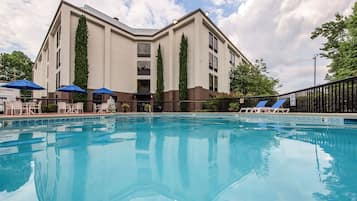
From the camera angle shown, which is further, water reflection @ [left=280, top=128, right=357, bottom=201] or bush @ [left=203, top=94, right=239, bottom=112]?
bush @ [left=203, top=94, right=239, bottom=112]

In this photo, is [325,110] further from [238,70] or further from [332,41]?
[238,70]

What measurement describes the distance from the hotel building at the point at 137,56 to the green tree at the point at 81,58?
1.93 feet

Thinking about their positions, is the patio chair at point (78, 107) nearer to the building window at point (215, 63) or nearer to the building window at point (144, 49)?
the building window at point (144, 49)

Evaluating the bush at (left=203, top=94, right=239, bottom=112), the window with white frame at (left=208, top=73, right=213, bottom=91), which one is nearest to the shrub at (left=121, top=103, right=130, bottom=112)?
the bush at (left=203, top=94, right=239, bottom=112)

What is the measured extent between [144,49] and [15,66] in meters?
27.5

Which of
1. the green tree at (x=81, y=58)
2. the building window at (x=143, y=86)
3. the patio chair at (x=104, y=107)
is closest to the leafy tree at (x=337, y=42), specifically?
the building window at (x=143, y=86)

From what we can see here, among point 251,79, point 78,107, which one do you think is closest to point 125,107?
point 78,107

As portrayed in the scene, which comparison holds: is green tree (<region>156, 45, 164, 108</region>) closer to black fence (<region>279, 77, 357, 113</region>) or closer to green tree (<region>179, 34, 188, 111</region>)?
green tree (<region>179, 34, 188, 111</region>)

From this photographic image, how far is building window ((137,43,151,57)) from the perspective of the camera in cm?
2198

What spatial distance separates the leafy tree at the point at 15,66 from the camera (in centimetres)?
3288

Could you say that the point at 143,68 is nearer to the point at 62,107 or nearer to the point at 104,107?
the point at 104,107

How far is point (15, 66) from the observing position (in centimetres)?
3412

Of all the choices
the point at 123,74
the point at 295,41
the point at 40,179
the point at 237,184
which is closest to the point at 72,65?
the point at 123,74

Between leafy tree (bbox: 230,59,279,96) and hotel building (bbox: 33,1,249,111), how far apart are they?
107 cm
